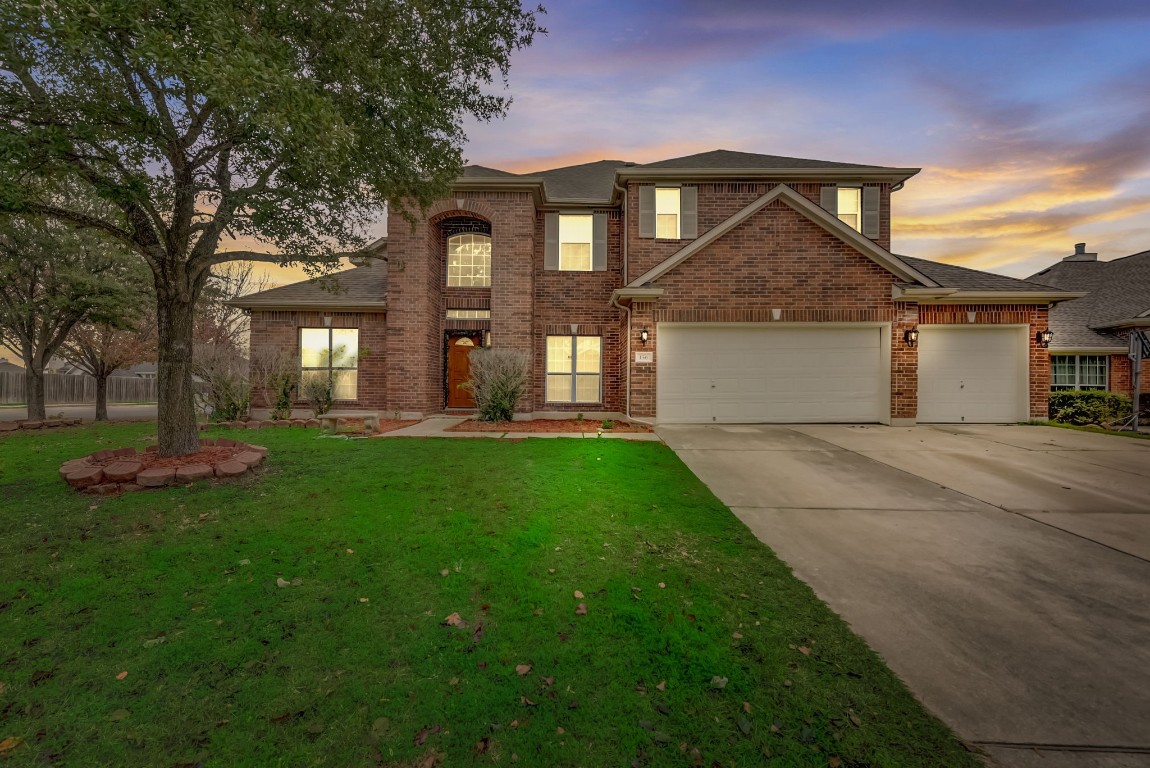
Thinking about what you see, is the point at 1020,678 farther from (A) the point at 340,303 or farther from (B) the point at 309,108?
(A) the point at 340,303

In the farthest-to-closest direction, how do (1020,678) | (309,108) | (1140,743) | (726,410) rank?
(726,410) → (309,108) → (1020,678) → (1140,743)

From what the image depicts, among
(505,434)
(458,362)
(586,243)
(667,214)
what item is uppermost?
(667,214)

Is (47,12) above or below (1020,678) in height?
above

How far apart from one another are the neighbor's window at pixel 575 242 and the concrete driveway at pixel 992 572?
8.08 meters

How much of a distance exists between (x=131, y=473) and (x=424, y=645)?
5141 millimetres

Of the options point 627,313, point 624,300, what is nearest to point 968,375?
point 627,313

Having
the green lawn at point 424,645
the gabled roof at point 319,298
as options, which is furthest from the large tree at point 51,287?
the green lawn at point 424,645

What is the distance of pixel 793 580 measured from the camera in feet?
9.95

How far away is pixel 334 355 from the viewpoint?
13102 mm

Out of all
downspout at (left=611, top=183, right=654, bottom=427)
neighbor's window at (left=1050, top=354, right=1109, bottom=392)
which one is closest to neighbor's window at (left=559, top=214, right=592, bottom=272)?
downspout at (left=611, top=183, right=654, bottom=427)

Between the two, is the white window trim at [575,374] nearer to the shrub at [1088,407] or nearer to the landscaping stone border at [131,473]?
the landscaping stone border at [131,473]

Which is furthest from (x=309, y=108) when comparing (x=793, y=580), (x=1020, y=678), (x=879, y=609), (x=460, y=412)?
(x=460, y=412)

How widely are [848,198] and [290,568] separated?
15.7 metres

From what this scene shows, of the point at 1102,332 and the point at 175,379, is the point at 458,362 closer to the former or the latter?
the point at 175,379
